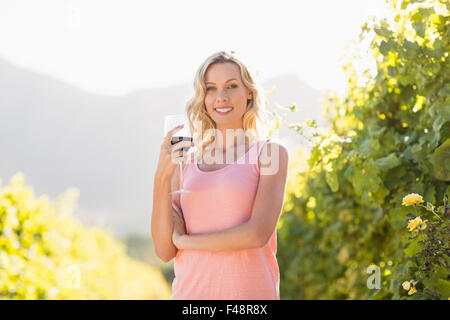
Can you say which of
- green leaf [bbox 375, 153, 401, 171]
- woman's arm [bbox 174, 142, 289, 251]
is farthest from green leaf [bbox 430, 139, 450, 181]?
woman's arm [bbox 174, 142, 289, 251]

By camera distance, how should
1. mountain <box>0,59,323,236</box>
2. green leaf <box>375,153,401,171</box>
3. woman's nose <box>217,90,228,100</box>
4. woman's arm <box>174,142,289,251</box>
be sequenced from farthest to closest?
1. mountain <box>0,59,323,236</box>
2. green leaf <box>375,153,401,171</box>
3. woman's nose <box>217,90,228,100</box>
4. woman's arm <box>174,142,289,251</box>

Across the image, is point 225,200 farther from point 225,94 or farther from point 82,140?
point 82,140

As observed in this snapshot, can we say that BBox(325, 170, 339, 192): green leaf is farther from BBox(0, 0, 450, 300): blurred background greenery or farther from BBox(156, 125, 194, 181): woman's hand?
BBox(156, 125, 194, 181): woman's hand

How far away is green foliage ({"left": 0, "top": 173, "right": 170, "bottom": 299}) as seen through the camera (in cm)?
422

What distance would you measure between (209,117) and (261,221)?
2.09 ft

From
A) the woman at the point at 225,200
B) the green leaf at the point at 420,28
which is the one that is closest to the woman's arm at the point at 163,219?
the woman at the point at 225,200

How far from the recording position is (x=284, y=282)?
291 inches

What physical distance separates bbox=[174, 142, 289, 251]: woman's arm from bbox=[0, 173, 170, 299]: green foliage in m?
2.59

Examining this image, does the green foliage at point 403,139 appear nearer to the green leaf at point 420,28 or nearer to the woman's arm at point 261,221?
the green leaf at point 420,28

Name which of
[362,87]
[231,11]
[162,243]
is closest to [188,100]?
[162,243]

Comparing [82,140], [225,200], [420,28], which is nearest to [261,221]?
[225,200]

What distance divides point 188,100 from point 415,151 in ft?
3.43

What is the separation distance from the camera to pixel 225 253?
2.03 m
